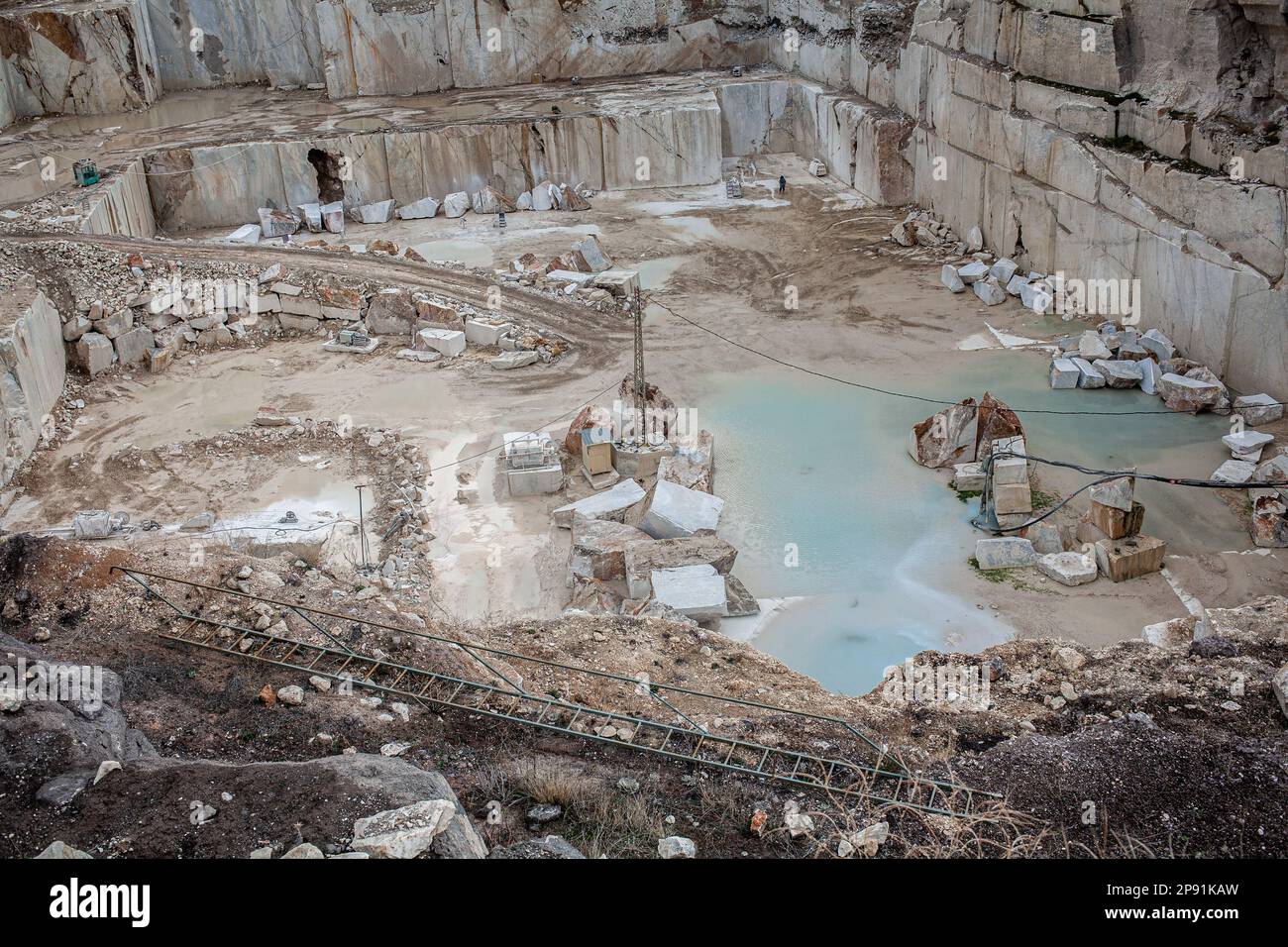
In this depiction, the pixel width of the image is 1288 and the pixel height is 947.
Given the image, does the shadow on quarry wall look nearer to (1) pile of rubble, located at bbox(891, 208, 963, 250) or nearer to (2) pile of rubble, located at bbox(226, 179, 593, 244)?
(2) pile of rubble, located at bbox(226, 179, 593, 244)

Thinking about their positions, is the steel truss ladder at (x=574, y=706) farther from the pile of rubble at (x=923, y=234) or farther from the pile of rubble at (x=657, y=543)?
the pile of rubble at (x=923, y=234)

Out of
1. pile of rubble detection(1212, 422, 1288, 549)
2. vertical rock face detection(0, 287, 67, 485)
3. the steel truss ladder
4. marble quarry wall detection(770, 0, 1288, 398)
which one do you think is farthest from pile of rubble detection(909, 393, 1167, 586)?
vertical rock face detection(0, 287, 67, 485)

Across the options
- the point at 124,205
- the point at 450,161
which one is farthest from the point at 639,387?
the point at 124,205

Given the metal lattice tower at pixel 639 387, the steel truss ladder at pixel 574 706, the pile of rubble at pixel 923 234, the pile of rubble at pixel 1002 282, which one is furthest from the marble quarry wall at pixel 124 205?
the pile of rubble at pixel 1002 282

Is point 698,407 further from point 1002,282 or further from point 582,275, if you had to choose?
point 1002,282

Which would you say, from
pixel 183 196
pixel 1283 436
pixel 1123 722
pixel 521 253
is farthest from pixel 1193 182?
pixel 183 196
